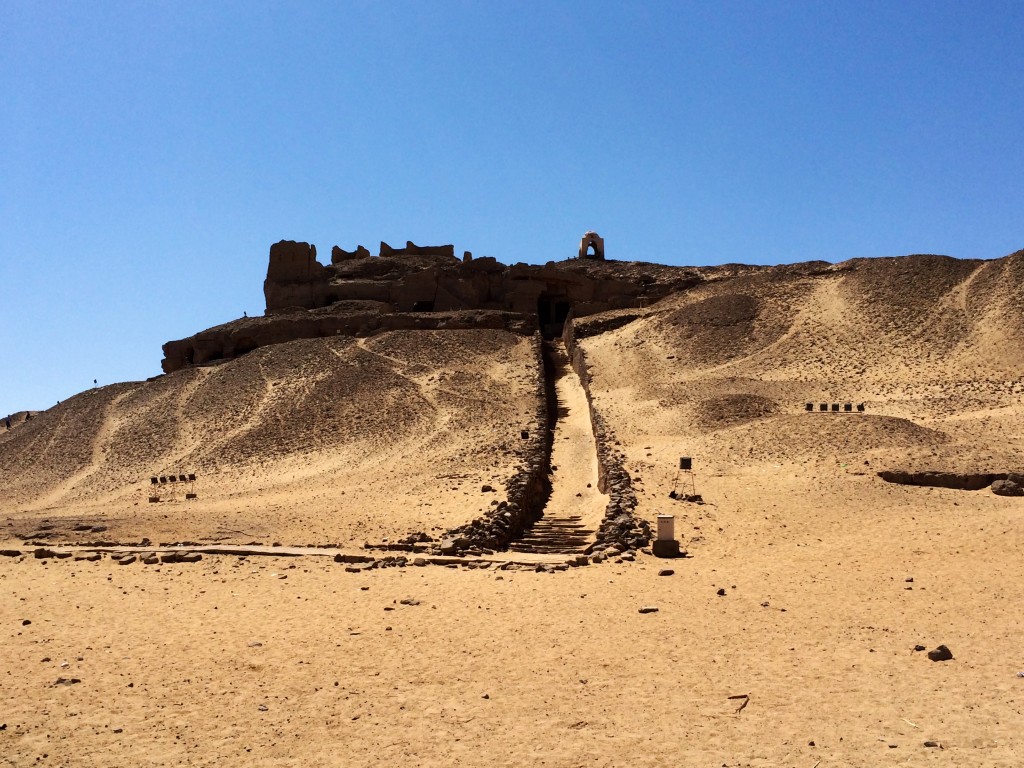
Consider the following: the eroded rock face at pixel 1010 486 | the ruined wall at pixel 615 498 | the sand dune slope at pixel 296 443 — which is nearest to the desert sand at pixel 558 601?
the sand dune slope at pixel 296 443

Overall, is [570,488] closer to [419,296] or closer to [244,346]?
[419,296]

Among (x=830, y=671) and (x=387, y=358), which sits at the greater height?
(x=387, y=358)

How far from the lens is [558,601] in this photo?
13.6m

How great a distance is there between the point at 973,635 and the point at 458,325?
39925 mm

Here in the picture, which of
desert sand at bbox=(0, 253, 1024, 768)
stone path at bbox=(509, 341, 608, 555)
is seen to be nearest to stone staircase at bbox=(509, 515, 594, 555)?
stone path at bbox=(509, 341, 608, 555)

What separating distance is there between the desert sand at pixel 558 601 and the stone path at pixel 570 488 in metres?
0.24

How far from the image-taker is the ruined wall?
17953 millimetres

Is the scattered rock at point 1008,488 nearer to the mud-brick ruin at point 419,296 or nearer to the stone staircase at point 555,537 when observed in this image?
the stone staircase at point 555,537

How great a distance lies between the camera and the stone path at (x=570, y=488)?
19.5 metres

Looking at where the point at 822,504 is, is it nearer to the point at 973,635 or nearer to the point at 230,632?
the point at 973,635

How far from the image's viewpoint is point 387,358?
1774 inches

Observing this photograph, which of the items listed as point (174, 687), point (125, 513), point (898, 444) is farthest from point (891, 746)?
point (125, 513)

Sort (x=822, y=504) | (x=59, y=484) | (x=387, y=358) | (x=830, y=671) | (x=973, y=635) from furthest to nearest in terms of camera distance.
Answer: (x=387, y=358), (x=59, y=484), (x=822, y=504), (x=973, y=635), (x=830, y=671)

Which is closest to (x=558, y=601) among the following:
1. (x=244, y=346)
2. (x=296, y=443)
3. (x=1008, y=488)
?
(x=1008, y=488)
